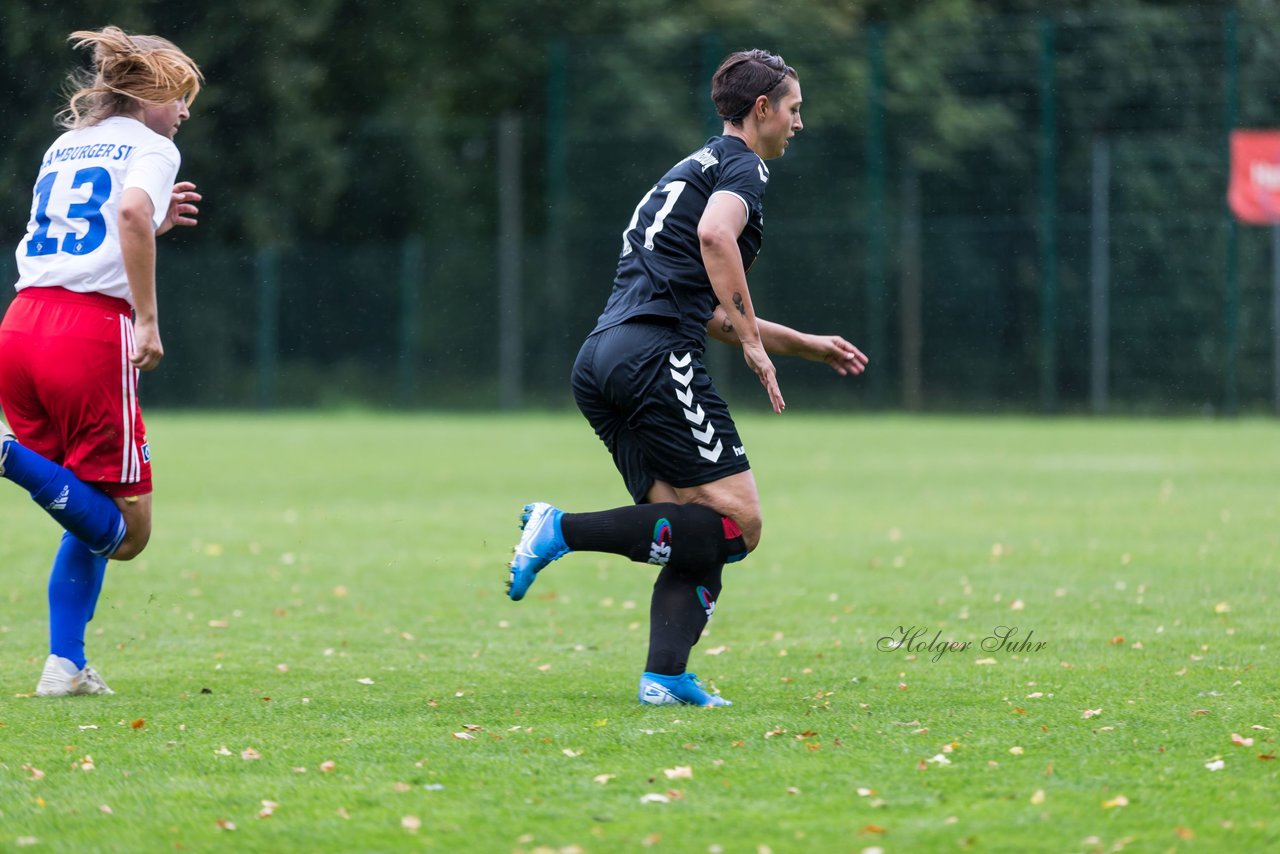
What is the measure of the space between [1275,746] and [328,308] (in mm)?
26661

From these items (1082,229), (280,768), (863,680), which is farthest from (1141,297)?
(280,768)

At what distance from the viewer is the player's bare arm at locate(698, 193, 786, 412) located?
519cm

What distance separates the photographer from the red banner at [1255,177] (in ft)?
85.1

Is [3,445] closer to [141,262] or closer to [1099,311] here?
[141,262]

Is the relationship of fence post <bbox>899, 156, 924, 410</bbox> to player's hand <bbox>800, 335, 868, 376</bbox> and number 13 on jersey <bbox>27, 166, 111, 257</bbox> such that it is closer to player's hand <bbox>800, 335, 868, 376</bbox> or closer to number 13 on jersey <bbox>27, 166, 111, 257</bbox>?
player's hand <bbox>800, 335, 868, 376</bbox>

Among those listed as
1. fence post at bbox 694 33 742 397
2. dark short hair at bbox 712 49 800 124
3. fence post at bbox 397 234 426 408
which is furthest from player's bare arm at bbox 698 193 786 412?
fence post at bbox 397 234 426 408

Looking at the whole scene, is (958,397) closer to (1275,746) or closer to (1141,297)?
(1141,297)

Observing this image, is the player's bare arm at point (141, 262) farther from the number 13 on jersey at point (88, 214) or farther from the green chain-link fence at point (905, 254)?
the green chain-link fence at point (905, 254)

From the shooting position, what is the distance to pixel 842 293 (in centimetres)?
2797

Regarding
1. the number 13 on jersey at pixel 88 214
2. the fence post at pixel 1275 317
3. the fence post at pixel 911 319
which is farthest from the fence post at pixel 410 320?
the number 13 on jersey at pixel 88 214

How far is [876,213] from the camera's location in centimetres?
2792

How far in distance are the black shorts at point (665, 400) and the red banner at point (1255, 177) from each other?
22.8m

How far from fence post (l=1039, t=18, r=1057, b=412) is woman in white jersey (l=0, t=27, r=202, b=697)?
74.6 ft

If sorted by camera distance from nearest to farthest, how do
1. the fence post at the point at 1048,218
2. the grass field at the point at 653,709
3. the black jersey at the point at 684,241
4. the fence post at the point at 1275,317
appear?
the grass field at the point at 653,709, the black jersey at the point at 684,241, the fence post at the point at 1275,317, the fence post at the point at 1048,218
